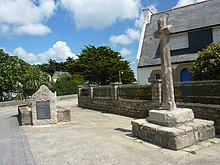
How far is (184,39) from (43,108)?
13899 mm

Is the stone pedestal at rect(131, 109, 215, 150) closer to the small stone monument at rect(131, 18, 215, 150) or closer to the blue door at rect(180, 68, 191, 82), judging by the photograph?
the small stone monument at rect(131, 18, 215, 150)

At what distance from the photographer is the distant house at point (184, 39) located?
1850cm

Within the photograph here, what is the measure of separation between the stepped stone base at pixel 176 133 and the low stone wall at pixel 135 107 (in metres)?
1.22

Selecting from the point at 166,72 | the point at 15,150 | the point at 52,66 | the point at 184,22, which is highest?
the point at 52,66

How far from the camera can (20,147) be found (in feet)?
23.8

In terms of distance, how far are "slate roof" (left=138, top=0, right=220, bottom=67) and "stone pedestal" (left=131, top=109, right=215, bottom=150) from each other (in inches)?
486

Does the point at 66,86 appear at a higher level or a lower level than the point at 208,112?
higher

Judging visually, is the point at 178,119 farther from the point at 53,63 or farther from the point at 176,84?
the point at 53,63

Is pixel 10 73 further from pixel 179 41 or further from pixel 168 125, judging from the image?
pixel 168 125

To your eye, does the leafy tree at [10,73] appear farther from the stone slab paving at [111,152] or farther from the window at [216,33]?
the stone slab paving at [111,152]

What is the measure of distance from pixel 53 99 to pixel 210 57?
810 cm

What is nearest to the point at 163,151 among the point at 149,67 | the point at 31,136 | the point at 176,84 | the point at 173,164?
the point at 173,164

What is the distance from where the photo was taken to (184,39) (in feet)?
65.0

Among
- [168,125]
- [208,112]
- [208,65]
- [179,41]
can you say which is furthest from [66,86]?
[168,125]
